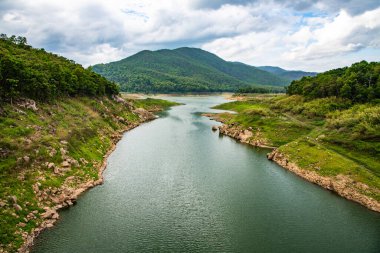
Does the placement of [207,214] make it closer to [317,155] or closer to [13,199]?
[13,199]

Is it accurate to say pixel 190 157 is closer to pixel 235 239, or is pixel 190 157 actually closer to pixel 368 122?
pixel 235 239

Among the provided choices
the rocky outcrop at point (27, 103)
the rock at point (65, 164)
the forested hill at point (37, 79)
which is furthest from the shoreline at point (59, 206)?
Result: the forested hill at point (37, 79)

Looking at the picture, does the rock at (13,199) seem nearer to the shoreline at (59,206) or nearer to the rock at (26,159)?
the shoreline at (59,206)

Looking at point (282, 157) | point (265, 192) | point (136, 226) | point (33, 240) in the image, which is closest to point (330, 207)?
point (265, 192)

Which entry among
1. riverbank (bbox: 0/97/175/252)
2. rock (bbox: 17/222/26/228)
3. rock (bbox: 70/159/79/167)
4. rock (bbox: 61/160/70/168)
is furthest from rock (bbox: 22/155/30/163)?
rock (bbox: 17/222/26/228)

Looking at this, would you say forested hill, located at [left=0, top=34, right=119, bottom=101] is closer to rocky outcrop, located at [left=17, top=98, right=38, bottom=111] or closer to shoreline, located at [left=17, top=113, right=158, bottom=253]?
rocky outcrop, located at [left=17, top=98, right=38, bottom=111]

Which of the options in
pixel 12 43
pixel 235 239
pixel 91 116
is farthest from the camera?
pixel 12 43

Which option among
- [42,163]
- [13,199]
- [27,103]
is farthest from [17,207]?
[27,103]

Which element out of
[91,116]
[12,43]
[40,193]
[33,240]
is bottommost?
[33,240]
